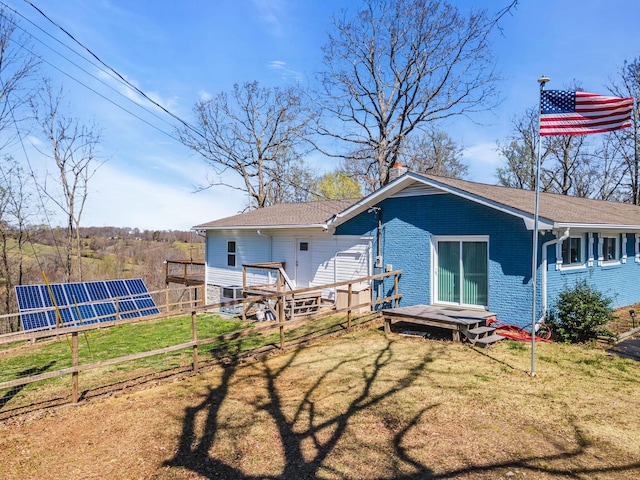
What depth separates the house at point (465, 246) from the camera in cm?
939

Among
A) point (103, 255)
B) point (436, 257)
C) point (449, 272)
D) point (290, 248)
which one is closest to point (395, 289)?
point (436, 257)

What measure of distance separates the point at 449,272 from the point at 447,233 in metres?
1.04

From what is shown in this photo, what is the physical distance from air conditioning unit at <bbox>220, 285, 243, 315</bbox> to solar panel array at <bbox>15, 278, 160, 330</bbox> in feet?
9.59

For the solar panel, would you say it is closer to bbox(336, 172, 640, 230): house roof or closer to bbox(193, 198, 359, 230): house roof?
bbox(193, 198, 359, 230): house roof

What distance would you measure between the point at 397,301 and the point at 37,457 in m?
9.05

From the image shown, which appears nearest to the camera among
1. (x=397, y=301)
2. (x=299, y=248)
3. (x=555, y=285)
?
(x=555, y=285)

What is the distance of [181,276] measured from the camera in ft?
71.0

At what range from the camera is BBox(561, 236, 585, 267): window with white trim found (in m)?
10.0

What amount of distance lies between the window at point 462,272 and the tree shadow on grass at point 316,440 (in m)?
4.08

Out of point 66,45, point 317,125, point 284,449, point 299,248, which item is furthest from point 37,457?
point 317,125

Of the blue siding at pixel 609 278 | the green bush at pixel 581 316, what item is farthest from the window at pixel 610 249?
the green bush at pixel 581 316

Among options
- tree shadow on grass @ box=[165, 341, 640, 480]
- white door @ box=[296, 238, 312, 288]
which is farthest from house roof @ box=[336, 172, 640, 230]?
tree shadow on grass @ box=[165, 341, 640, 480]

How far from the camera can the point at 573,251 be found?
10.4 m

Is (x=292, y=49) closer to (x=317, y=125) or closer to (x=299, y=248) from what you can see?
(x=317, y=125)
